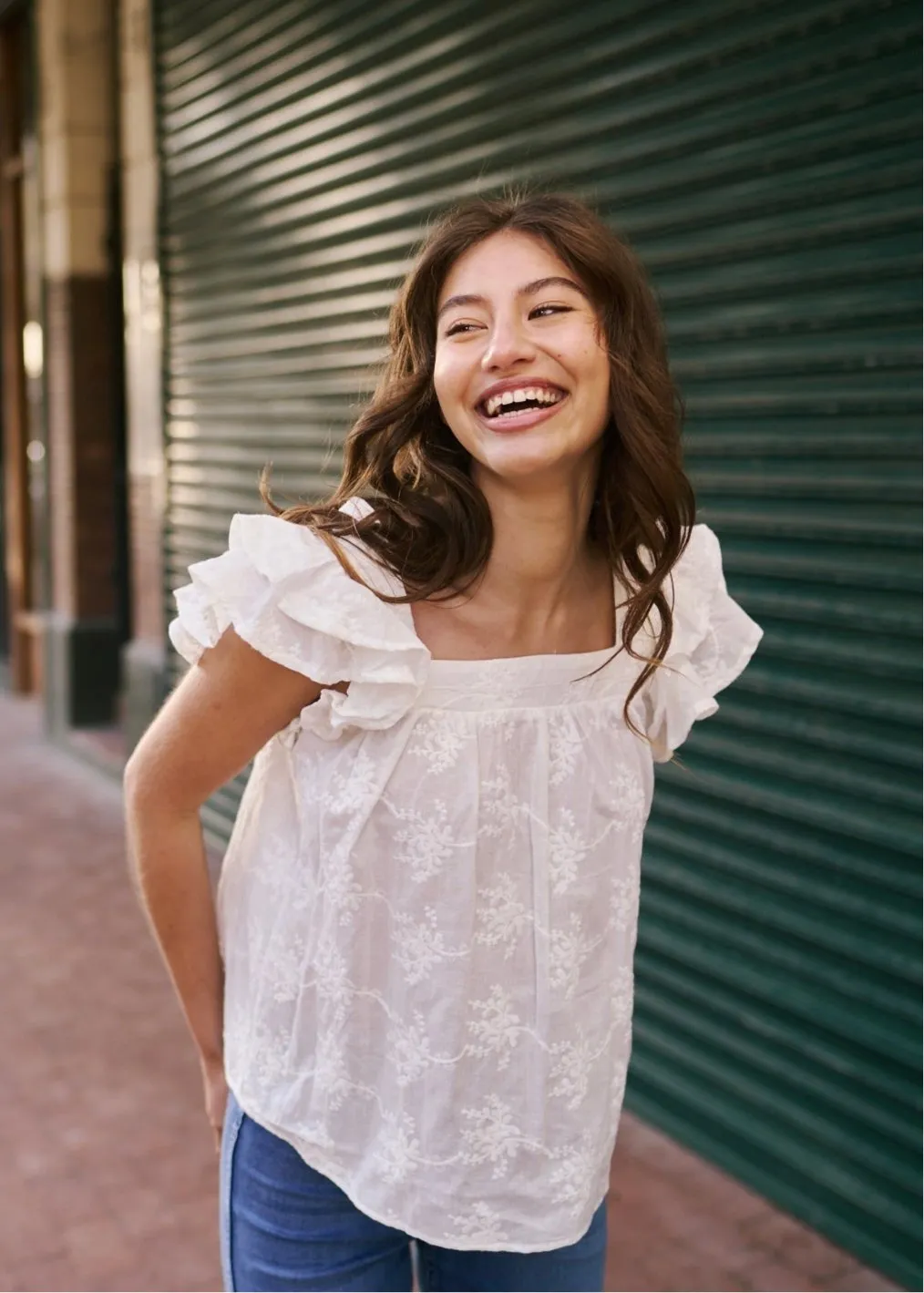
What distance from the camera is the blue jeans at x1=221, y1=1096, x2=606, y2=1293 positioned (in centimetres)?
174

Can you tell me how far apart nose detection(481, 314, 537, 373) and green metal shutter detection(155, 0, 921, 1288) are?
1.73 meters

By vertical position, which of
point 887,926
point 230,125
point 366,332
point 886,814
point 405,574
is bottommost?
point 887,926

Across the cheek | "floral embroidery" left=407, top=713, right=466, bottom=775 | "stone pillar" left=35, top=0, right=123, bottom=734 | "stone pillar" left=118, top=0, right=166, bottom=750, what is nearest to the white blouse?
"floral embroidery" left=407, top=713, right=466, bottom=775

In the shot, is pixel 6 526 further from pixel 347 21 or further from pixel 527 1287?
pixel 527 1287

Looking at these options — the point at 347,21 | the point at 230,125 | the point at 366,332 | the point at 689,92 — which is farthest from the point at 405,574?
the point at 230,125

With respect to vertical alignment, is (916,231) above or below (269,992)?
above

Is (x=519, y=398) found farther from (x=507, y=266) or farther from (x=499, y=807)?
(x=499, y=807)

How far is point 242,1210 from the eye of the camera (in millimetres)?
1778

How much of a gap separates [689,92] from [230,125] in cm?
342

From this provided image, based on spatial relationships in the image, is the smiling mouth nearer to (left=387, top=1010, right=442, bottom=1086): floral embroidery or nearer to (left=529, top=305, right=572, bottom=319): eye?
(left=529, top=305, right=572, bottom=319): eye

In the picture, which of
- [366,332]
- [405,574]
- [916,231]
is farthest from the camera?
[366,332]

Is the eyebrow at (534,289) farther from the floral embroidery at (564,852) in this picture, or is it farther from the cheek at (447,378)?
the floral embroidery at (564,852)

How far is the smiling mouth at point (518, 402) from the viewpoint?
169 cm

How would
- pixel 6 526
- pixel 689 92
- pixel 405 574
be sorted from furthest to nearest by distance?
pixel 6 526, pixel 689 92, pixel 405 574
